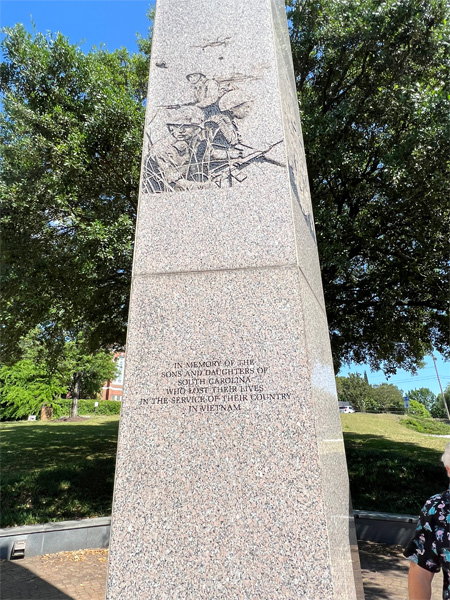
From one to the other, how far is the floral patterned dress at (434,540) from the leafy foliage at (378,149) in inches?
293

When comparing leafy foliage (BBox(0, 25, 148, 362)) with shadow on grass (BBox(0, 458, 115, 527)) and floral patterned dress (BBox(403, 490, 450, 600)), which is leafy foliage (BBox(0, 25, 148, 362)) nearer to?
shadow on grass (BBox(0, 458, 115, 527))

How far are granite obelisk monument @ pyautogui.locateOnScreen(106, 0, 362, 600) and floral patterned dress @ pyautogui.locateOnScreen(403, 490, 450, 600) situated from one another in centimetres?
53

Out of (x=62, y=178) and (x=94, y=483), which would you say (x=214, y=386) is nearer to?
(x=62, y=178)

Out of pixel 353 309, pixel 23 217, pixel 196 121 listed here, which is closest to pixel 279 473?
pixel 196 121

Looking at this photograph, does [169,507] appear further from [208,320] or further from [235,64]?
[235,64]

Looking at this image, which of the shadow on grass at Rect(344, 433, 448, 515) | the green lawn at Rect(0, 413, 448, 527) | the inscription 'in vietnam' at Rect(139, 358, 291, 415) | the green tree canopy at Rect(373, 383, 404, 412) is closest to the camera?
the inscription 'in vietnam' at Rect(139, 358, 291, 415)

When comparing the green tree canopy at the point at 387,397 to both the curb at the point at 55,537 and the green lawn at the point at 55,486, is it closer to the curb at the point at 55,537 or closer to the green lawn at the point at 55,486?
the green lawn at the point at 55,486

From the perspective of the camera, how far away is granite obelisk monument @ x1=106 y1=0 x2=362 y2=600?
2.68 meters

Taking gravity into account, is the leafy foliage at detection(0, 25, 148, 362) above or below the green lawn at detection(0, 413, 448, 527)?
above

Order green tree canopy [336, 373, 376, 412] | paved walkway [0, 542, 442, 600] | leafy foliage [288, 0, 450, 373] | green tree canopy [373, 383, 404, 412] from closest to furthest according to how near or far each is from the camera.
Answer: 1. paved walkway [0, 542, 442, 600]
2. leafy foliage [288, 0, 450, 373]
3. green tree canopy [336, 373, 376, 412]
4. green tree canopy [373, 383, 404, 412]

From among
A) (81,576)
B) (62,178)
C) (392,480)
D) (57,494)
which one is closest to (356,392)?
(392,480)

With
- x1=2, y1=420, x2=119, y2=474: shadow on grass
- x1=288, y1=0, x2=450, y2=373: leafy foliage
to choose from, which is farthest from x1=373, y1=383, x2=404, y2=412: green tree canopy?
x1=288, y1=0, x2=450, y2=373: leafy foliage

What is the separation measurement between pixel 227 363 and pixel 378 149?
844 cm

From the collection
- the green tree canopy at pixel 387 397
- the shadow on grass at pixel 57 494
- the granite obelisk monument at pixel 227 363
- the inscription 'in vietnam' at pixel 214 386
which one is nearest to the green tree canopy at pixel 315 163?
the shadow on grass at pixel 57 494
